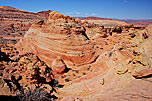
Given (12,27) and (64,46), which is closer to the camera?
(64,46)

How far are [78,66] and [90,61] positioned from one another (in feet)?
5.16

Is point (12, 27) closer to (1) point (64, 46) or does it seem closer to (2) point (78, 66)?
(1) point (64, 46)

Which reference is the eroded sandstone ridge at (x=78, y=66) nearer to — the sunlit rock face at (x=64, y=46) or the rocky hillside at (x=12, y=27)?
the sunlit rock face at (x=64, y=46)

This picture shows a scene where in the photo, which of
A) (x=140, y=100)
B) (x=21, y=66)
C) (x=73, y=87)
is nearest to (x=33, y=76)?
(x=21, y=66)

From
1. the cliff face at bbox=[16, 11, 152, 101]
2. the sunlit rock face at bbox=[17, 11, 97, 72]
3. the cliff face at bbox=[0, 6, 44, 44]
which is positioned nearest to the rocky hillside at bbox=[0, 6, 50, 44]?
the cliff face at bbox=[0, 6, 44, 44]

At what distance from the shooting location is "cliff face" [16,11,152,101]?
4.82m

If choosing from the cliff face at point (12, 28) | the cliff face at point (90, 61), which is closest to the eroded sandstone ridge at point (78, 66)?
the cliff face at point (90, 61)

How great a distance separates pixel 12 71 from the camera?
8.21m

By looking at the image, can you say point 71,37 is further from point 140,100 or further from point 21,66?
point 140,100

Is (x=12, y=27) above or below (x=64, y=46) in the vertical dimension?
above

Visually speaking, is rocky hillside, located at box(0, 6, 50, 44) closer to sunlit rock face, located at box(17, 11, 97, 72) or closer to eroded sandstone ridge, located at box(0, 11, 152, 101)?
sunlit rock face, located at box(17, 11, 97, 72)

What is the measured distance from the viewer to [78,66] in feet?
35.1

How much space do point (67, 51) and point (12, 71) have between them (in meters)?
5.48

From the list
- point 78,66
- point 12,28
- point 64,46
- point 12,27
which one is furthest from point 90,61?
point 12,27
